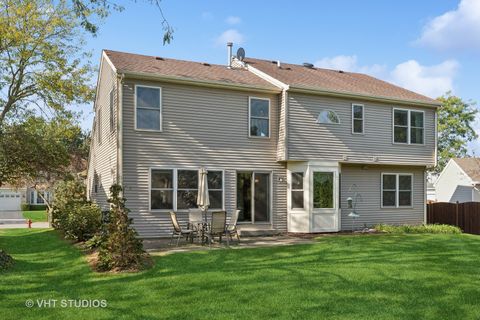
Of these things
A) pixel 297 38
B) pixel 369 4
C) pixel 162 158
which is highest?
pixel 369 4

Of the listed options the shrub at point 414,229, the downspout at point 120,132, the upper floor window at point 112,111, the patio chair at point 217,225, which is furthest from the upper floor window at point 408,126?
the upper floor window at point 112,111

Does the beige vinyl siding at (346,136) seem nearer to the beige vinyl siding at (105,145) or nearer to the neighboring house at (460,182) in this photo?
the beige vinyl siding at (105,145)

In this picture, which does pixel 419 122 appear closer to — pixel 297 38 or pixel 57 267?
pixel 297 38

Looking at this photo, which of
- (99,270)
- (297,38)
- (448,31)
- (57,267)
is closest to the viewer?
(99,270)

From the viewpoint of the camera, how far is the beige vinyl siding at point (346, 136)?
53.8 ft

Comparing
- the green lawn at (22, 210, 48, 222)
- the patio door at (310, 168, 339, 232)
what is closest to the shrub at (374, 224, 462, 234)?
the patio door at (310, 168, 339, 232)

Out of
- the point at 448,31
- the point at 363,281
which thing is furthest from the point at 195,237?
the point at 448,31

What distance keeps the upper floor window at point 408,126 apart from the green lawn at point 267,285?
24.0 feet

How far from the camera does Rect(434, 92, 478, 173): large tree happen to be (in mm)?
46531

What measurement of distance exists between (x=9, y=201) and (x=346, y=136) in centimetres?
3125

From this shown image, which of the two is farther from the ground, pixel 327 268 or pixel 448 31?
pixel 448 31

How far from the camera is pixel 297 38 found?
13.7 m

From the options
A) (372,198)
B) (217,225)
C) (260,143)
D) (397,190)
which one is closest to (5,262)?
(217,225)

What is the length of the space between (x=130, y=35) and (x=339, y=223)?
428 inches
